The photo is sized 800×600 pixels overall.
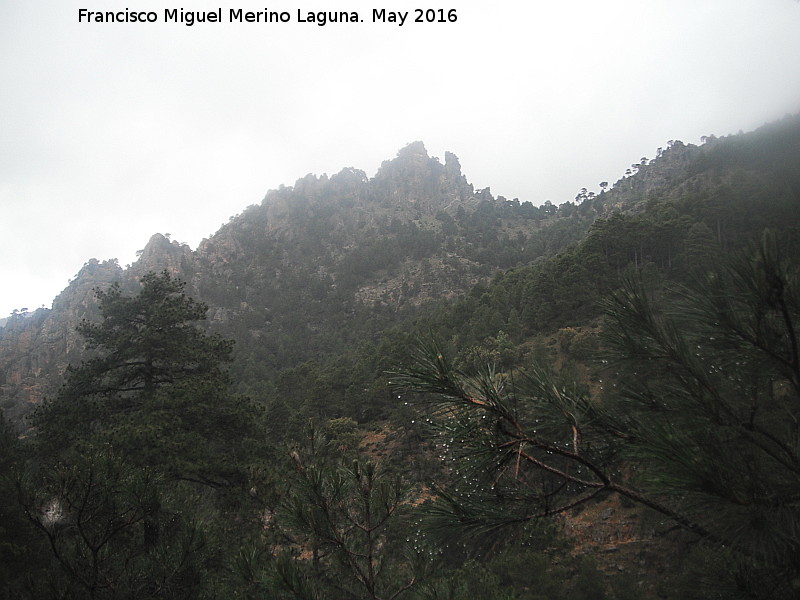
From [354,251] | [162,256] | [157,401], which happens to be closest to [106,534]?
[157,401]

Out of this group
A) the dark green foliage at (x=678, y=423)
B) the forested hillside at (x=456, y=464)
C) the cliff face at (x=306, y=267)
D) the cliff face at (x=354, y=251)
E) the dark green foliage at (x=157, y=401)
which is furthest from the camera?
the cliff face at (x=306, y=267)

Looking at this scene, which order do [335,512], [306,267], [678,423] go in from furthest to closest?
[306,267]
[335,512]
[678,423]

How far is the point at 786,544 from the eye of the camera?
1.46 metres

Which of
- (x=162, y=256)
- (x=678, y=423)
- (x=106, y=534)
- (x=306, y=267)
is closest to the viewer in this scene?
(x=678, y=423)

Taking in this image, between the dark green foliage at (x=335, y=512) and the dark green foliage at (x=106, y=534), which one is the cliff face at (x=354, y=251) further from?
the dark green foliage at (x=106, y=534)

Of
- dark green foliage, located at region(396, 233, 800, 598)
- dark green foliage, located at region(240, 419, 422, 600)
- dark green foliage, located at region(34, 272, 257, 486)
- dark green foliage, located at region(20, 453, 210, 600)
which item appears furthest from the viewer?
dark green foliage, located at region(34, 272, 257, 486)

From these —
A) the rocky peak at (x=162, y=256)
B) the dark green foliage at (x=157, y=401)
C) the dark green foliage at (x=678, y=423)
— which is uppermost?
the rocky peak at (x=162, y=256)

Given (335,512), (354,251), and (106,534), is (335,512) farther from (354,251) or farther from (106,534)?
(354,251)

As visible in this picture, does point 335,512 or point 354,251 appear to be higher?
point 354,251

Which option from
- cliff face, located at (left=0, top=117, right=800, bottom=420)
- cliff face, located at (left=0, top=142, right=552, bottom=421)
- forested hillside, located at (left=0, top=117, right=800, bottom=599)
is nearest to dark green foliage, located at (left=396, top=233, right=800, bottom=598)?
forested hillside, located at (left=0, top=117, right=800, bottom=599)

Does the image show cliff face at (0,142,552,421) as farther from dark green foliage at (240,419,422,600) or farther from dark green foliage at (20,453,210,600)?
dark green foliage at (240,419,422,600)

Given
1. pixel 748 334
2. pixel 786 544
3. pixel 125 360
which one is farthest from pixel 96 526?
pixel 125 360

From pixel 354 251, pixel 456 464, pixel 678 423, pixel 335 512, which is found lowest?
pixel 335 512

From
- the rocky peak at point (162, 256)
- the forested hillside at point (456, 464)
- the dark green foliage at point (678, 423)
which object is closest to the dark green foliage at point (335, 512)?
the forested hillside at point (456, 464)
